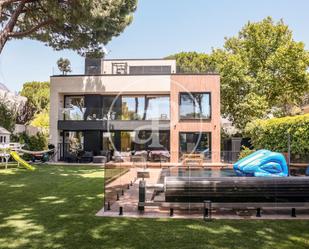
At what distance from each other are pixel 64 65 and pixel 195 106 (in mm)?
11824

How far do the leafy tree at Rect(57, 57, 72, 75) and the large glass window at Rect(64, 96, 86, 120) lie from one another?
2399 millimetres

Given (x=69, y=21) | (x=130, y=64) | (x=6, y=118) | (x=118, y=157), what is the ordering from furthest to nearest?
(x=130, y=64), (x=6, y=118), (x=118, y=157), (x=69, y=21)

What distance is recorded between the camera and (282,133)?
16047mm

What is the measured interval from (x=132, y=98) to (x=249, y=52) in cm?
1301

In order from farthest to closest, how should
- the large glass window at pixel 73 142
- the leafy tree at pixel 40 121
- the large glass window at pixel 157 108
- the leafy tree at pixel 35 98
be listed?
the leafy tree at pixel 35 98, the leafy tree at pixel 40 121, the large glass window at pixel 73 142, the large glass window at pixel 157 108

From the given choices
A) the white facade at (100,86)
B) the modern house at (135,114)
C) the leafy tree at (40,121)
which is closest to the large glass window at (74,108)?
the modern house at (135,114)

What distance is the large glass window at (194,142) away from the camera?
22.9m

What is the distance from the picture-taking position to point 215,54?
2952cm

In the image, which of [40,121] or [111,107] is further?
[40,121]

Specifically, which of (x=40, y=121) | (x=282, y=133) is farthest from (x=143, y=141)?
(x=40, y=121)

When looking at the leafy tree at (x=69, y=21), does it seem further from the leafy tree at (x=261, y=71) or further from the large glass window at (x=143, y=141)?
the leafy tree at (x=261, y=71)

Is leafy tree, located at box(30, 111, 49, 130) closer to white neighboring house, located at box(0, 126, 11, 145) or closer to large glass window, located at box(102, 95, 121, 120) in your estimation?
white neighboring house, located at box(0, 126, 11, 145)

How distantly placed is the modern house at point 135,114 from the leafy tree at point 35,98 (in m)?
8.65

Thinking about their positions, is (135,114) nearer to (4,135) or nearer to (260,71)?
(4,135)
